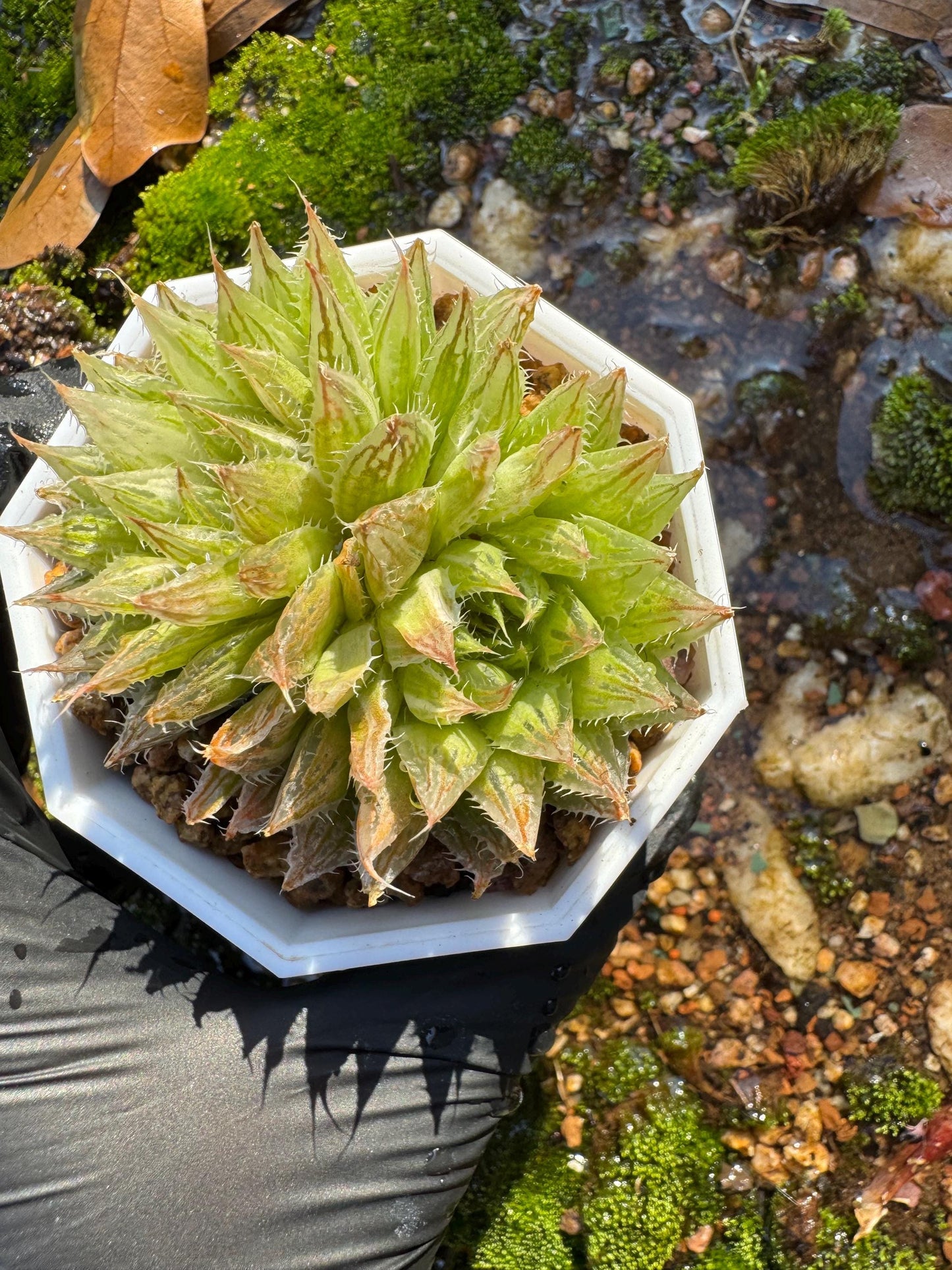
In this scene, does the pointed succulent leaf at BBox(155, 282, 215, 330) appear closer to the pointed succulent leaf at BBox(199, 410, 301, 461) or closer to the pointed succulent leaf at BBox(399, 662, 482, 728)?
the pointed succulent leaf at BBox(199, 410, 301, 461)

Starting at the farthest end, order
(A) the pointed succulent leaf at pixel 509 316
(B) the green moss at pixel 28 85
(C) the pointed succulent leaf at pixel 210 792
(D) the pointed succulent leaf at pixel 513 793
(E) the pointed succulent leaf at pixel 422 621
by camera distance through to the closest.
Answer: (B) the green moss at pixel 28 85 → (C) the pointed succulent leaf at pixel 210 792 → (A) the pointed succulent leaf at pixel 509 316 → (D) the pointed succulent leaf at pixel 513 793 → (E) the pointed succulent leaf at pixel 422 621

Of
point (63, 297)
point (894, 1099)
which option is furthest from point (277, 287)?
point (894, 1099)

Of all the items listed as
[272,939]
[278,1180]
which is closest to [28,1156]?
[278,1180]

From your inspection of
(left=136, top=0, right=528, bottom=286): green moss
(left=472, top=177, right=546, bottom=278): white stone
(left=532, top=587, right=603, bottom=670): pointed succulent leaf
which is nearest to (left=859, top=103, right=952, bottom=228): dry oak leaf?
(left=472, top=177, right=546, bottom=278): white stone

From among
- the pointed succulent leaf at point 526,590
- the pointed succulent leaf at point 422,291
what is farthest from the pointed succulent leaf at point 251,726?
the pointed succulent leaf at point 422,291

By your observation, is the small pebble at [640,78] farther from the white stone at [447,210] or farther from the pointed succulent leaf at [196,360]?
the pointed succulent leaf at [196,360]
